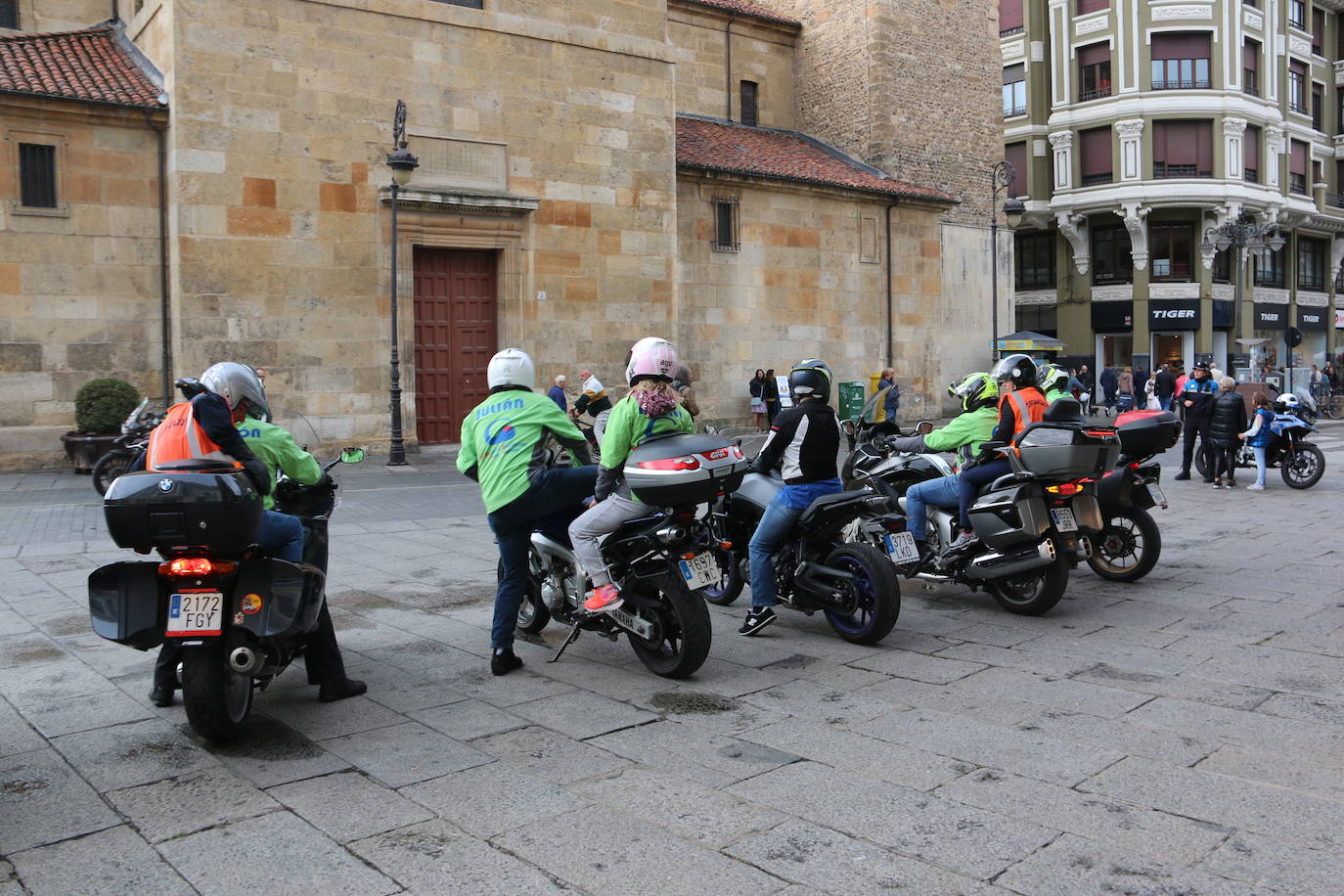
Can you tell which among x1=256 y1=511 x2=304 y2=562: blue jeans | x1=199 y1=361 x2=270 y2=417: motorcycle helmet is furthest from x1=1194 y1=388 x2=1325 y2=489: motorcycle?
x1=199 y1=361 x2=270 y2=417: motorcycle helmet

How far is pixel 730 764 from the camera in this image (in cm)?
434

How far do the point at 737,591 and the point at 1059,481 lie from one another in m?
2.24

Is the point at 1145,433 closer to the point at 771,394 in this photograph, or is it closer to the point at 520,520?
the point at 520,520

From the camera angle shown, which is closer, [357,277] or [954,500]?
[954,500]

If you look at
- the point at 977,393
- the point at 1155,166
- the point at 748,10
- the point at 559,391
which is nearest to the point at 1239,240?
the point at 1155,166

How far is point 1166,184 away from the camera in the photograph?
38406mm

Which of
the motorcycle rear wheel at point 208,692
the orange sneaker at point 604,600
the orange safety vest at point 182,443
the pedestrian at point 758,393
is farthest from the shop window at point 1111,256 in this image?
the motorcycle rear wheel at point 208,692

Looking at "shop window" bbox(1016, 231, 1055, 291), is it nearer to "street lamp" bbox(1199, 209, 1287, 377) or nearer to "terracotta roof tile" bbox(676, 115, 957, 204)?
"street lamp" bbox(1199, 209, 1287, 377)

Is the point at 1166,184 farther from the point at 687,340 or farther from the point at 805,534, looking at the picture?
the point at 805,534

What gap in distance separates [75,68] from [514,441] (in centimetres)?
1582

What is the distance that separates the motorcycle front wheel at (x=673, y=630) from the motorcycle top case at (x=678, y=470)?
16.4 inches

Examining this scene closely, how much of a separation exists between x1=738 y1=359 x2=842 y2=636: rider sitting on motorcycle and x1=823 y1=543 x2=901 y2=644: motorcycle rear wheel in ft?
1.15

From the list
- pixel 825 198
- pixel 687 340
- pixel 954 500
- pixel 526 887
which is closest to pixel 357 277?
pixel 687 340

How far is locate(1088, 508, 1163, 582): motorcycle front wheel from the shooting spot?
26.6ft
